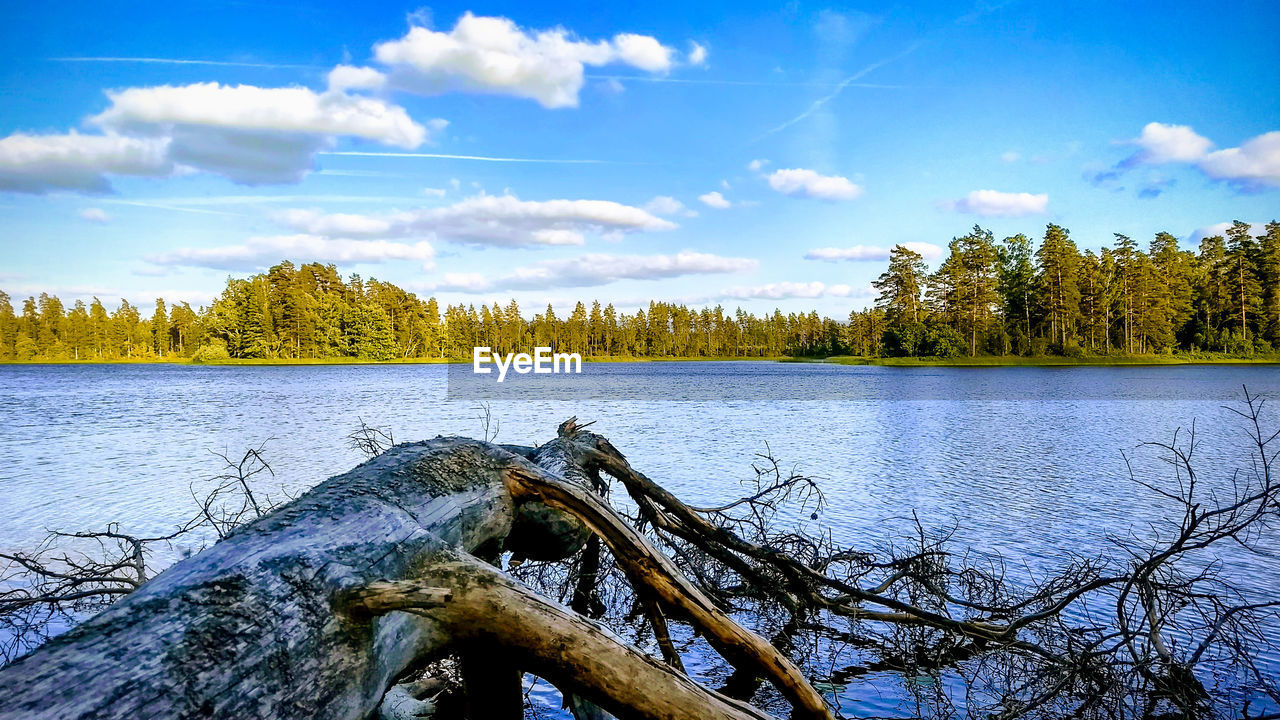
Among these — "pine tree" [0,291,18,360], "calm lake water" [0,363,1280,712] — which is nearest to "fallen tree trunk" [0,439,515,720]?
"calm lake water" [0,363,1280,712]

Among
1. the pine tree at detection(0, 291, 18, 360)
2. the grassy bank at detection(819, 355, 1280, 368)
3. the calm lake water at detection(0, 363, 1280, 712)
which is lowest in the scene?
the calm lake water at detection(0, 363, 1280, 712)

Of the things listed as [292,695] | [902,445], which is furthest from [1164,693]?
[902,445]

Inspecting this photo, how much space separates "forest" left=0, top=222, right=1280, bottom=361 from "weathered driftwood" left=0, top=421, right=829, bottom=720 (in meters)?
85.2

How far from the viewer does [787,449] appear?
16672 mm

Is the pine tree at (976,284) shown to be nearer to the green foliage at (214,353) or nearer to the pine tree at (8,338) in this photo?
the green foliage at (214,353)

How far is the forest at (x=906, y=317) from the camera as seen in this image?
2992 inches

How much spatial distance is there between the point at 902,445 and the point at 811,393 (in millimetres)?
22103

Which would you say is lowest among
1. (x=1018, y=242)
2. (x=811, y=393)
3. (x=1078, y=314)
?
(x=811, y=393)

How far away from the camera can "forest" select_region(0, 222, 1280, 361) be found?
7600cm

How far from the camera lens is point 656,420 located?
76.5 feet

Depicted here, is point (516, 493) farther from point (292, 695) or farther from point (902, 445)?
point (902, 445)

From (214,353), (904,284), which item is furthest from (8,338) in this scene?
(904,284)

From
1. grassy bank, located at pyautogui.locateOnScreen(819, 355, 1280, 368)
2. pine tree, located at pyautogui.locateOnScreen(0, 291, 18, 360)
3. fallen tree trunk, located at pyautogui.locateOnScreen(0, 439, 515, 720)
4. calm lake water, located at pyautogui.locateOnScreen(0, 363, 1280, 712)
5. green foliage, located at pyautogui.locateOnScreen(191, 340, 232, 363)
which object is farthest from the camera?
pine tree, located at pyautogui.locateOnScreen(0, 291, 18, 360)

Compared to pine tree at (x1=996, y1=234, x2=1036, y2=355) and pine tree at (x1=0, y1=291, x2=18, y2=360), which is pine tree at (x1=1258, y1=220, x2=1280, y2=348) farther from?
pine tree at (x1=0, y1=291, x2=18, y2=360)
